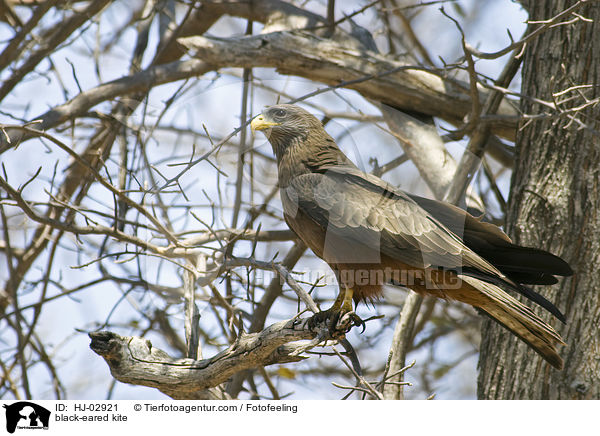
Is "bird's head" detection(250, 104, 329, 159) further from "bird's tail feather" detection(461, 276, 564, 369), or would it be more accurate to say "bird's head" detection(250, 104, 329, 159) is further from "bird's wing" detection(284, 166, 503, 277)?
"bird's tail feather" detection(461, 276, 564, 369)

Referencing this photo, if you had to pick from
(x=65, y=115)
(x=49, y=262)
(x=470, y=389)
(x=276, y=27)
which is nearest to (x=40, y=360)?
(x=49, y=262)

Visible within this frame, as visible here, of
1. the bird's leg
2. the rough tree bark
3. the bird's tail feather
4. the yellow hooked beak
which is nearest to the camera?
the bird's leg

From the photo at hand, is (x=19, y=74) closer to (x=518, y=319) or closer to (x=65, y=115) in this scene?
(x=65, y=115)

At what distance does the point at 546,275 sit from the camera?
11.3 ft

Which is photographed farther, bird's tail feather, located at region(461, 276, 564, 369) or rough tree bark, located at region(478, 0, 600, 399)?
rough tree bark, located at region(478, 0, 600, 399)

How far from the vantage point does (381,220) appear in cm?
341

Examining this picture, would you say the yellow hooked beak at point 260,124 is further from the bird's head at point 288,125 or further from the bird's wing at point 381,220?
the bird's wing at point 381,220

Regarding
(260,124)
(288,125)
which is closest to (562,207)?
(288,125)

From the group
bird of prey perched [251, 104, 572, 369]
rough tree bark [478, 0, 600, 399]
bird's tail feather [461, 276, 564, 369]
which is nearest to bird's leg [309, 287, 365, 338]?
bird of prey perched [251, 104, 572, 369]

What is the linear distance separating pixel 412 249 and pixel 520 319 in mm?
681

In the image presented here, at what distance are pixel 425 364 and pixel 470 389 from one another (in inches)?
66.4
